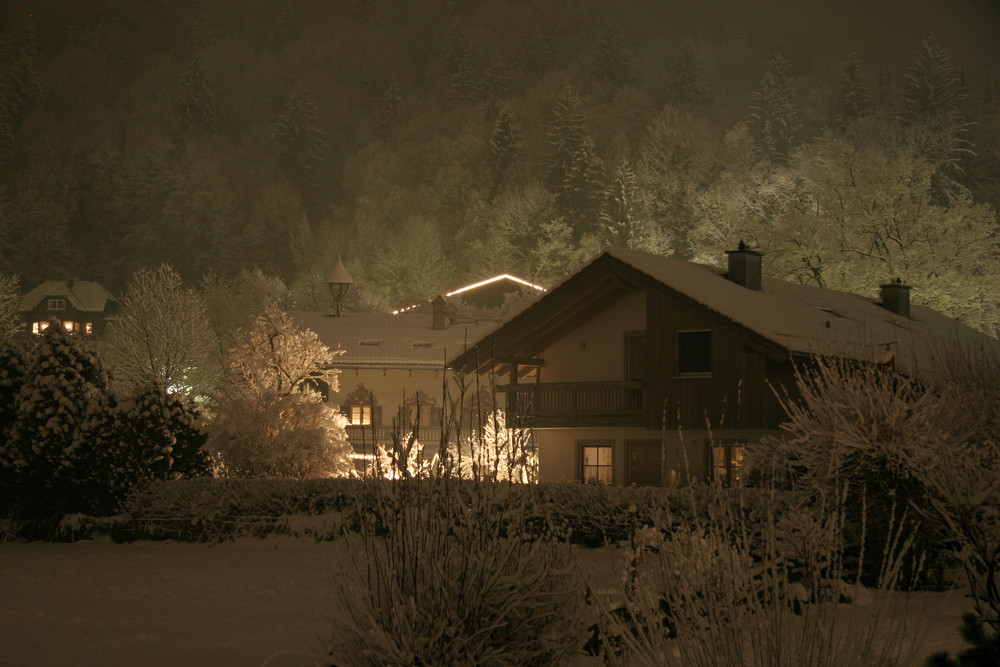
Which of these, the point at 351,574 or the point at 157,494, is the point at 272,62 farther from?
the point at 351,574

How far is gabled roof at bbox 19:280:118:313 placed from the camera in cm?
9025

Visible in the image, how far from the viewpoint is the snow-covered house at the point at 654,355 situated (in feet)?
79.2

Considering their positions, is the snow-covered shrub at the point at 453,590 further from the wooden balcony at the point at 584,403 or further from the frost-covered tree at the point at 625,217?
the frost-covered tree at the point at 625,217

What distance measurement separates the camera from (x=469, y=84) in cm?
11656

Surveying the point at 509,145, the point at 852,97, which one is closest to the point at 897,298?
the point at 852,97

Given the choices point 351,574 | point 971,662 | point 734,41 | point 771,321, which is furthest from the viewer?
point 734,41

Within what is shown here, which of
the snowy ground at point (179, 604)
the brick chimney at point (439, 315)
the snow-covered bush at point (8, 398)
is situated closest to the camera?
the snowy ground at point (179, 604)

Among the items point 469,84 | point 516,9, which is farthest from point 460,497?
point 516,9

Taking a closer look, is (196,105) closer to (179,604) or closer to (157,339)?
(157,339)

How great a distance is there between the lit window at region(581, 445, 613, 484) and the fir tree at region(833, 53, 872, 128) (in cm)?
6392

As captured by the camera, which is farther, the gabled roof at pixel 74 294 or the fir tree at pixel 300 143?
the fir tree at pixel 300 143

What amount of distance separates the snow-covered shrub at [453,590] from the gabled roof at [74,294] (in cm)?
8961

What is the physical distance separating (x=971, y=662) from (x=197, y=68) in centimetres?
13625

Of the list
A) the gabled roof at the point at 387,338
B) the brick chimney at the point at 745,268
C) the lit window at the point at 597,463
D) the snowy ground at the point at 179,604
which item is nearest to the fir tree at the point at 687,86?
the gabled roof at the point at 387,338
